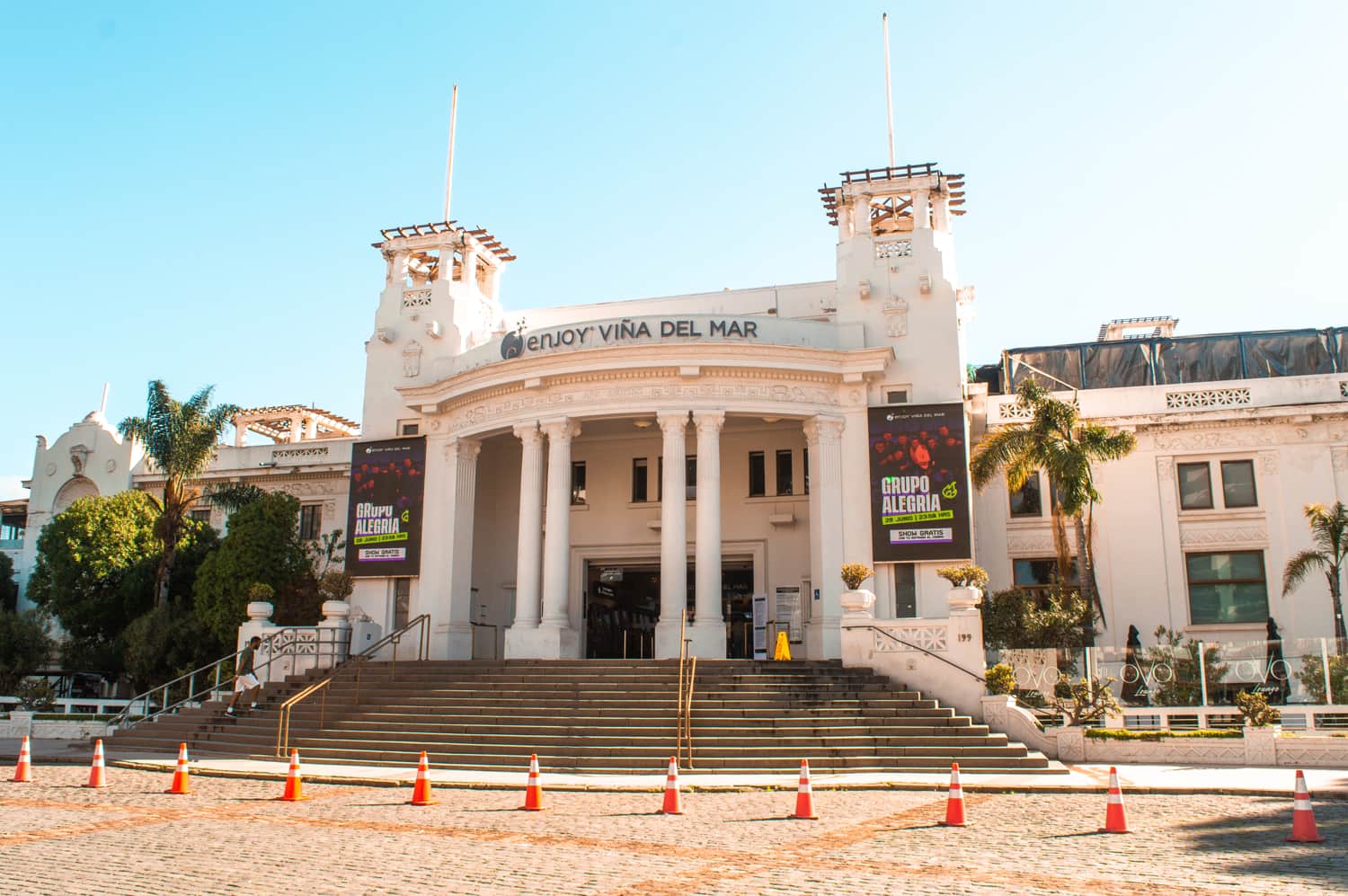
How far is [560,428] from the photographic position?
27750mm

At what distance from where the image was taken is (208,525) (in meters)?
38.9

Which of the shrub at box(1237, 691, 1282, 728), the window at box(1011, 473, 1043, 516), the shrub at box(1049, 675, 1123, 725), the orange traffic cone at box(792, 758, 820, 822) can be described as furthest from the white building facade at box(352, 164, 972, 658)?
the orange traffic cone at box(792, 758, 820, 822)

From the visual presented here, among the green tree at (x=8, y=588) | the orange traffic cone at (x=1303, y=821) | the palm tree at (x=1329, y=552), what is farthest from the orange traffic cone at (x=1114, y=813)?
the green tree at (x=8, y=588)

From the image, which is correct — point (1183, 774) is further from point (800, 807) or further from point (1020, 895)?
point (1020, 895)

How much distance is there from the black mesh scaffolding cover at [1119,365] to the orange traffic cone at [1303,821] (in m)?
29.1

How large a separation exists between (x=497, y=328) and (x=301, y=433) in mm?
18018

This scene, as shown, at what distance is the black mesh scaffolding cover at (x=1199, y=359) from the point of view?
3825 cm

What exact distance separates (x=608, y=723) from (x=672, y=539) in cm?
672

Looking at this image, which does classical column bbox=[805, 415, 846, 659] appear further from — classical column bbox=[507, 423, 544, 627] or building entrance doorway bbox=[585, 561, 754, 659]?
classical column bbox=[507, 423, 544, 627]

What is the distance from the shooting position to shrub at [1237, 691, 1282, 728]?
65.7ft

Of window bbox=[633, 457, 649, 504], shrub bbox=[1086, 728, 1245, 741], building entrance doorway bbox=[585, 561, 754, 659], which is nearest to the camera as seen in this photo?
shrub bbox=[1086, 728, 1245, 741]

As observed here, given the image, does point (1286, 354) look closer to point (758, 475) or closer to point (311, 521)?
point (758, 475)

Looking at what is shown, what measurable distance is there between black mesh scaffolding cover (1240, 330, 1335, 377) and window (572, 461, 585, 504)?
898 inches

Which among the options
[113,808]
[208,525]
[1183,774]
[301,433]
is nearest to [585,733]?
[113,808]
